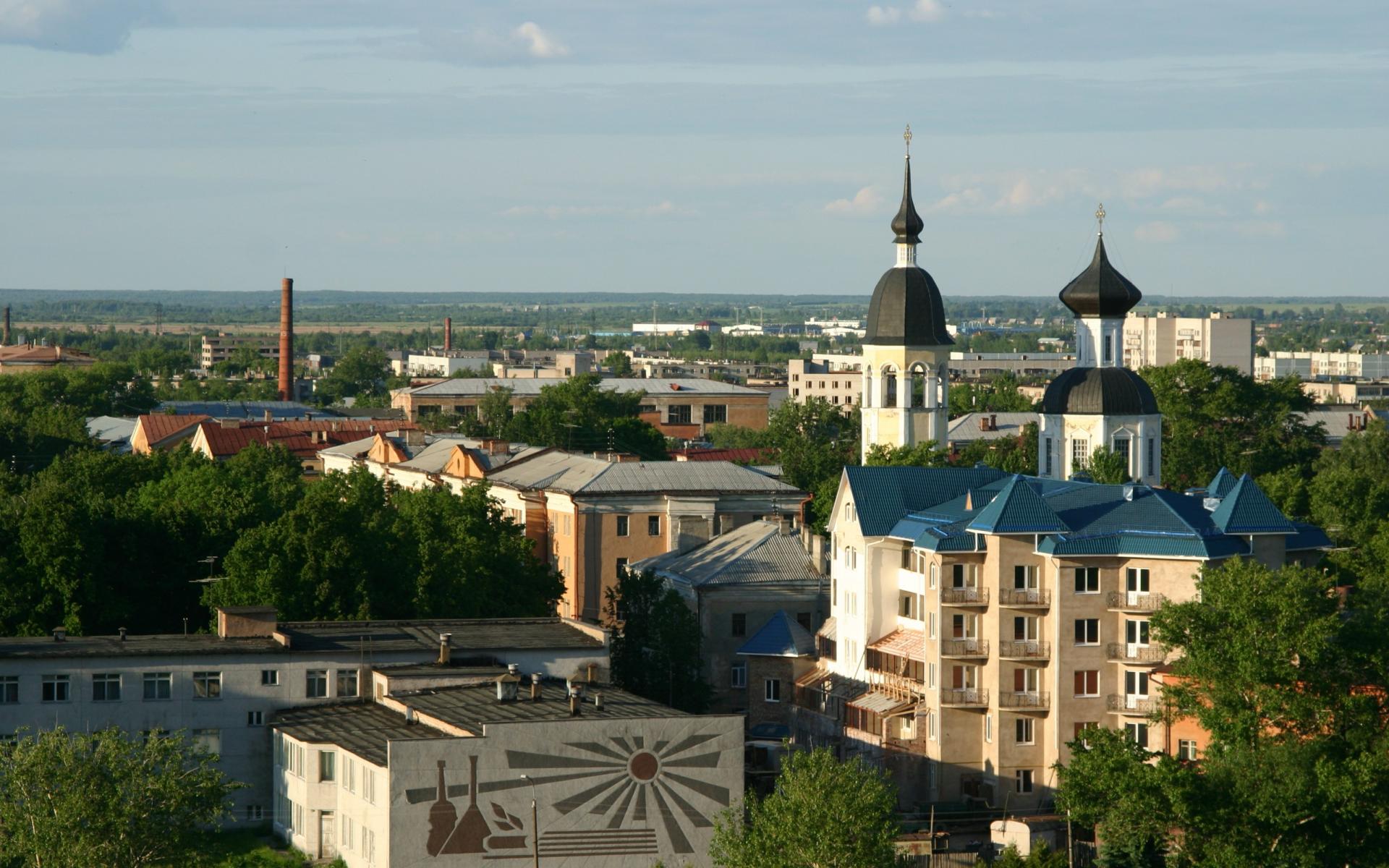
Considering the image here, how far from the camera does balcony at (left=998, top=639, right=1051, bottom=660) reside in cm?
5903

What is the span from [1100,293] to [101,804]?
5039 centimetres

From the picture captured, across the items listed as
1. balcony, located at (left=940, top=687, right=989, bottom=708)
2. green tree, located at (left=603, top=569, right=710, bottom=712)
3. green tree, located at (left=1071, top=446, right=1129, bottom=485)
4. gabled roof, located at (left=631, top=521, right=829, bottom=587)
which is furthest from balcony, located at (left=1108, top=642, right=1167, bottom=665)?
green tree, located at (left=1071, top=446, right=1129, bottom=485)

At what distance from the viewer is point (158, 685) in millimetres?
55781

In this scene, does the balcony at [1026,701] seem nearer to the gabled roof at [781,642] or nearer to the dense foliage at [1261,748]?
the dense foliage at [1261,748]

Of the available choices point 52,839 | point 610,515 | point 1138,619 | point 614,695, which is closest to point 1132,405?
point 610,515

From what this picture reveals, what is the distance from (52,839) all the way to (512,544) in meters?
33.5

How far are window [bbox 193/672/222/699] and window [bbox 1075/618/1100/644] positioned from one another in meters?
20.1

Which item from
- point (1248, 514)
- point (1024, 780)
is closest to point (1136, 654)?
point (1024, 780)

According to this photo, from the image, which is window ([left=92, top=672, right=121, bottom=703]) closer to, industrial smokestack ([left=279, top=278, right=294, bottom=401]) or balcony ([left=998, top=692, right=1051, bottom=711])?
balcony ([left=998, top=692, right=1051, bottom=711])

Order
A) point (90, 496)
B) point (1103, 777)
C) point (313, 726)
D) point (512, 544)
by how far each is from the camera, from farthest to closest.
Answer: point (90, 496)
point (512, 544)
point (313, 726)
point (1103, 777)

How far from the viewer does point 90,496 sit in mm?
84250

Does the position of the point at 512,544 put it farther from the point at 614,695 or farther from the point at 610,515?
the point at 614,695

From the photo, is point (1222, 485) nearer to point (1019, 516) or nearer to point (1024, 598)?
point (1019, 516)

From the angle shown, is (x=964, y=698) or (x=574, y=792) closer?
(x=574, y=792)
